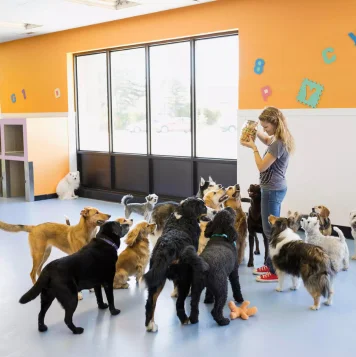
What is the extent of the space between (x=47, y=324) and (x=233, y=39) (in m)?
4.49

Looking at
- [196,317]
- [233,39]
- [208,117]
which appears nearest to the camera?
[196,317]

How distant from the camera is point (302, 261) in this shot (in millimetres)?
3555

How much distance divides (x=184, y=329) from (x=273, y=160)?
1.45 m

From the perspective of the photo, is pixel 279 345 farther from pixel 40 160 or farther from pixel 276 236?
pixel 40 160

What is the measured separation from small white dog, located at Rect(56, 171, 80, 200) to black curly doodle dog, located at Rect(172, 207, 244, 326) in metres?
5.12

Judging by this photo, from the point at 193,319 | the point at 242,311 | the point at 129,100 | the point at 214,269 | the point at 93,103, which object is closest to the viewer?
the point at 214,269

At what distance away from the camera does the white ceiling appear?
6473 mm

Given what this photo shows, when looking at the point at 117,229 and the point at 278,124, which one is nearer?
the point at 117,229

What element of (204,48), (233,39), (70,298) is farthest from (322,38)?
(70,298)

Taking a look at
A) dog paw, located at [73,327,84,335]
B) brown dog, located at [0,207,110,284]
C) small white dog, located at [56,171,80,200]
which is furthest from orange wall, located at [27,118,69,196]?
dog paw, located at [73,327,84,335]

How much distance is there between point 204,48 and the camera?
684 cm

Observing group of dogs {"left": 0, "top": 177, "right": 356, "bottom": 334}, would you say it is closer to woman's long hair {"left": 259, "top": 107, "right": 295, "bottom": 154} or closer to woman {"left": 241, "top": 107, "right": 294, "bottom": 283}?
woman {"left": 241, "top": 107, "right": 294, "bottom": 283}

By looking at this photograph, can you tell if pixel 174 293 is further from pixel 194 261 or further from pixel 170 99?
pixel 170 99

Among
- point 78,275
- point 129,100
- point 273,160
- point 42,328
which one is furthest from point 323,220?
point 129,100
